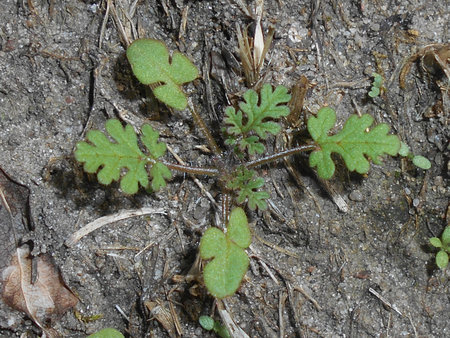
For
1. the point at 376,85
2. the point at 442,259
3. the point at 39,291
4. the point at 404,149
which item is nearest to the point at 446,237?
the point at 442,259

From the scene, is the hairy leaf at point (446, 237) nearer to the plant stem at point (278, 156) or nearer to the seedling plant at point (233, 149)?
the seedling plant at point (233, 149)

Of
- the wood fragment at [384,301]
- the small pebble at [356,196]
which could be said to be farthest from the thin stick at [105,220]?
the wood fragment at [384,301]

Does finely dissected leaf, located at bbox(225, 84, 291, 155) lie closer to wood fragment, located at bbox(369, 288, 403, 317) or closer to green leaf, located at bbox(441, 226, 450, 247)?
wood fragment, located at bbox(369, 288, 403, 317)

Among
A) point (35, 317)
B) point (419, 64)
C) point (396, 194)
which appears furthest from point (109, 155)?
point (419, 64)

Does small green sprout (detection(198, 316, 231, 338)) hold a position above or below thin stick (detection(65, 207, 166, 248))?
below

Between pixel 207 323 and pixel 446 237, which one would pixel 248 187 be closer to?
pixel 207 323

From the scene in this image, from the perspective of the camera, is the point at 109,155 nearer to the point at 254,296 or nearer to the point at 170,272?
the point at 170,272

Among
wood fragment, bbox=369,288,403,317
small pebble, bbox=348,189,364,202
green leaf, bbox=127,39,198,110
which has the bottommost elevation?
wood fragment, bbox=369,288,403,317

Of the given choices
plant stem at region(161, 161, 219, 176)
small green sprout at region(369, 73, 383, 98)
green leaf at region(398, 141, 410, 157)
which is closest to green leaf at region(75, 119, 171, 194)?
plant stem at region(161, 161, 219, 176)
